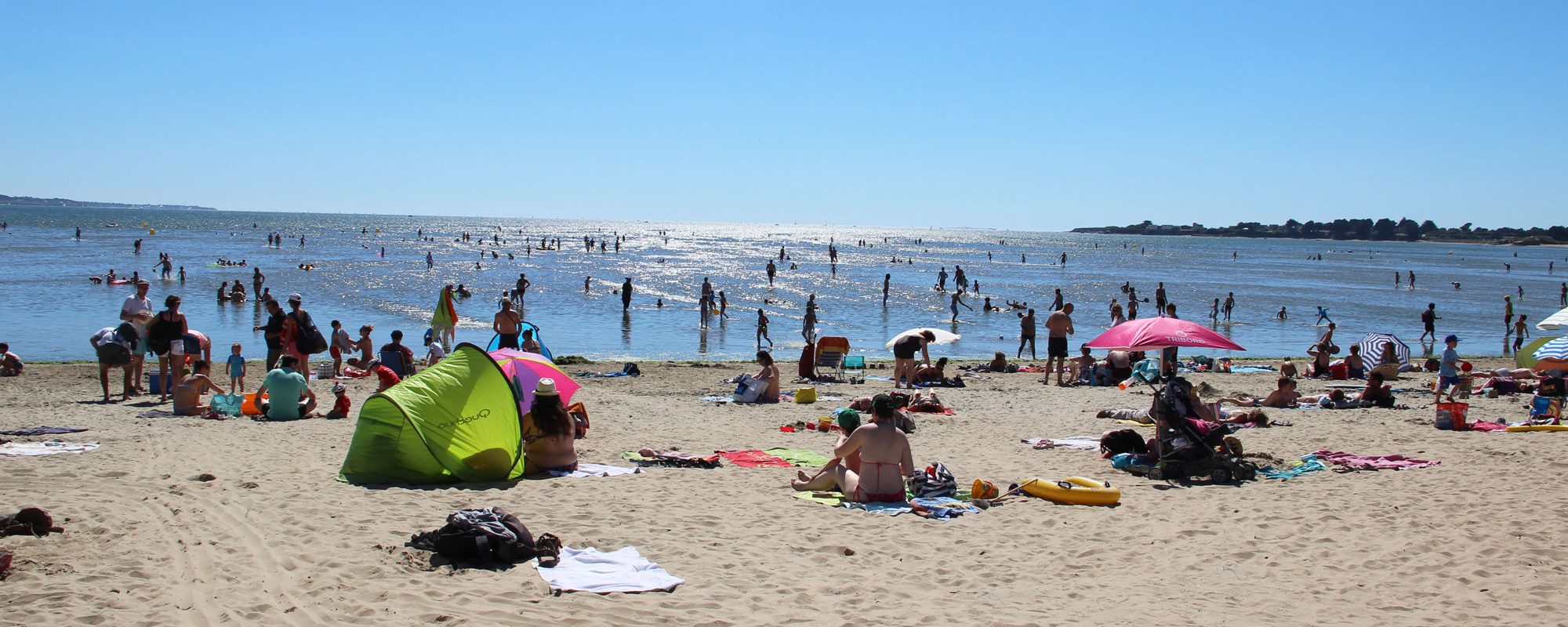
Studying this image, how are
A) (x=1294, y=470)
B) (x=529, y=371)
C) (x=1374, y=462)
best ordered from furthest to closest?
(x=529, y=371) → (x=1374, y=462) → (x=1294, y=470)

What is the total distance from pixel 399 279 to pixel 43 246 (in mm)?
31943

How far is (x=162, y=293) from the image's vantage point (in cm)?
3622

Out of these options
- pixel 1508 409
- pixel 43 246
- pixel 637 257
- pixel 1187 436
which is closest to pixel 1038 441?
pixel 1187 436

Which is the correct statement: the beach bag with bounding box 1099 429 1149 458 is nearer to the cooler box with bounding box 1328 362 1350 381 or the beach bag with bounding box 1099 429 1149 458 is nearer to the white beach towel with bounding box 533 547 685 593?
the white beach towel with bounding box 533 547 685 593

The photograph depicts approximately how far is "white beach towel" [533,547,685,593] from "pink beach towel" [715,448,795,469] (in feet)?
10.7

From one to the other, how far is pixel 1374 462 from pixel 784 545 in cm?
578

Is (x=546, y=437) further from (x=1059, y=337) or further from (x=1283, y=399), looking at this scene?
(x=1059, y=337)

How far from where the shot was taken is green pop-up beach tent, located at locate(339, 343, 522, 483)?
762 centimetres

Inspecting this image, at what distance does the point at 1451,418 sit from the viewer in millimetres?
10758

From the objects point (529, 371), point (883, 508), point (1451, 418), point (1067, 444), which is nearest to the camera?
point (883, 508)

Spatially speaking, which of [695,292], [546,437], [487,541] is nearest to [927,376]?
[546,437]

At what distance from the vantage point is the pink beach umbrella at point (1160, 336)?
1025 centimetres

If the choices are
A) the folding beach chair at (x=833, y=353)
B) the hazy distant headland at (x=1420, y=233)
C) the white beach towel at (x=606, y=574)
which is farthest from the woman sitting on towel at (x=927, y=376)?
the hazy distant headland at (x=1420, y=233)

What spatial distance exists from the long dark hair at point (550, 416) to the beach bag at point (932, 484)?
9.05ft
